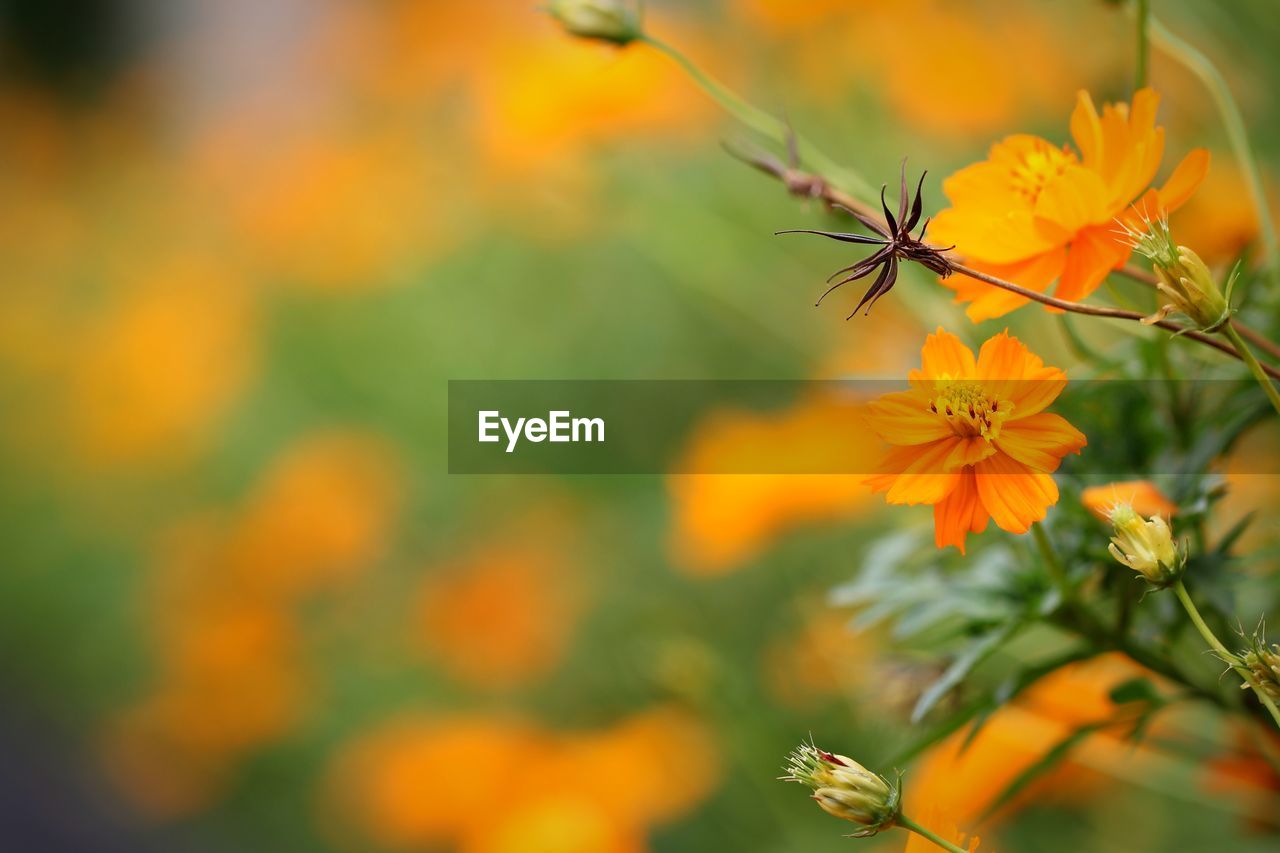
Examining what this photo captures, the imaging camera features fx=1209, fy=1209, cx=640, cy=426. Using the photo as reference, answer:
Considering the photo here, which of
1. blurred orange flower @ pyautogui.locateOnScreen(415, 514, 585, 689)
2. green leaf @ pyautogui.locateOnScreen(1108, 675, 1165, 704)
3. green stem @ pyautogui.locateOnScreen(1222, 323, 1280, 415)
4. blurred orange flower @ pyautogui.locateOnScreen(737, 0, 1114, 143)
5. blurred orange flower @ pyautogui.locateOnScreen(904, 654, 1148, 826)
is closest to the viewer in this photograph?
green stem @ pyautogui.locateOnScreen(1222, 323, 1280, 415)

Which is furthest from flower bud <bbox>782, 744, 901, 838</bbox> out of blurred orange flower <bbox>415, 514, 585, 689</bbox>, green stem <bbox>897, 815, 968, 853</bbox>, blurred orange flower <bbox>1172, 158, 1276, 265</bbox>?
blurred orange flower <bbox>415, 514, 585, 689</bbox>

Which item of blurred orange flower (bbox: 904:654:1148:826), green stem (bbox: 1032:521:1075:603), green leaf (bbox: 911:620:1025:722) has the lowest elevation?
blurred orange flower (bbox: 904:654:1148:826)

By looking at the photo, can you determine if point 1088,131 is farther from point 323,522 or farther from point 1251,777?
point 323,522

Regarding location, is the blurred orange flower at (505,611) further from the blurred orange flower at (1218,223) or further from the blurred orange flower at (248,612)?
the blurred orange flower at (1218,223)

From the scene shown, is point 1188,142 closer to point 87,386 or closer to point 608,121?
point 608,121

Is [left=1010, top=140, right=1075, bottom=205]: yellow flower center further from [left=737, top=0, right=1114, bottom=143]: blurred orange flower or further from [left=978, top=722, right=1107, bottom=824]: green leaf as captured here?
[left=737, top=0, right=1114, bottom=143]: blurred orange flower
